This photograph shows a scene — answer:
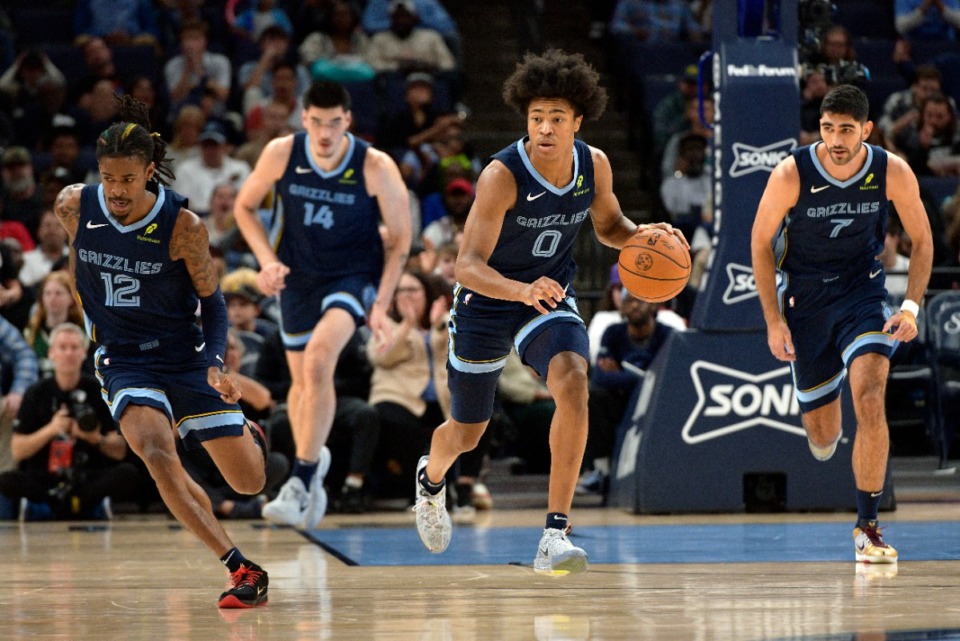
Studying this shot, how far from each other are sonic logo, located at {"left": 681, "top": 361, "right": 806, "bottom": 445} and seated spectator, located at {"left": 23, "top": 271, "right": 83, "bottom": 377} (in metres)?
3.92

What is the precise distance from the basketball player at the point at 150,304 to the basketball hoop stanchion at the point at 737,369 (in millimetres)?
3685

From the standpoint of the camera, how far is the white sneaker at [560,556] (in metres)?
5.32

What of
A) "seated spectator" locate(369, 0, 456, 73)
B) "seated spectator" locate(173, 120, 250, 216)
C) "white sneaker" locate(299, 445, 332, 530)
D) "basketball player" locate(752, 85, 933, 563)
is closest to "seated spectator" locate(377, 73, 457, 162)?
"seated spectator" locate(369, 0, 456, 73)

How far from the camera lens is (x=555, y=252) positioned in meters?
5.84

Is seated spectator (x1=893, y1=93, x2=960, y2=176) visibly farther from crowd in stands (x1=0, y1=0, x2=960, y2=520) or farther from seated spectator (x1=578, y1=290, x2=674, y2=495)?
seated spectator (x1=578, y1=290, x2=674, y2=495)

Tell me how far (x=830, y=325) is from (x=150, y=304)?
3.09 m

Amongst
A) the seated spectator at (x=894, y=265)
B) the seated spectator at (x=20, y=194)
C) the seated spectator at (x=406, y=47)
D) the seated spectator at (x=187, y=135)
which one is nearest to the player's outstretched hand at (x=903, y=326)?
the seated spectator at (x=894, y=265)

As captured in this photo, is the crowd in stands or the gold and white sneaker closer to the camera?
the gold and white sneaker

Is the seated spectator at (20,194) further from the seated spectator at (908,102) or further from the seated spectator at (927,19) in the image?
the seated spectator at (927,19)

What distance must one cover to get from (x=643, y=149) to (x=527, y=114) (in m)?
8.29

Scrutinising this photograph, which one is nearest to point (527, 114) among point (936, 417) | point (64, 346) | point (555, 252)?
point (555, 252)

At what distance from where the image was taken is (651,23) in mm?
14531

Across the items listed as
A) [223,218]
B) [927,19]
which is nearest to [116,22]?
[223,218]

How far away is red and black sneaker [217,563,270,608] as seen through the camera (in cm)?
503
